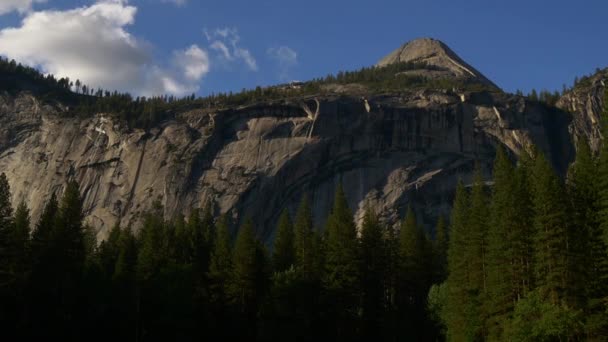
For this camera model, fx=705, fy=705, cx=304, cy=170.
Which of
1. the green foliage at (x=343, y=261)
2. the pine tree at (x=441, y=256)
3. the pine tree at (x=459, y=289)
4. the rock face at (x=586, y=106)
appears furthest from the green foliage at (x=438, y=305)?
the rock face at (x=586, y=106)

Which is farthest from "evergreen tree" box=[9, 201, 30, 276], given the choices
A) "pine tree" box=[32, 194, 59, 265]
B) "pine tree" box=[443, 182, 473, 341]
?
"pine tree" box=[443, 182, 473, 341]

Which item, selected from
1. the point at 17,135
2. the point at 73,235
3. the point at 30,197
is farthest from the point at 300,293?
the point at 17,135

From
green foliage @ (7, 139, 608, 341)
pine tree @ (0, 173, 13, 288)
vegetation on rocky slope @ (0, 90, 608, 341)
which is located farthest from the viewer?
pine tree @ (0, 173, 13, 288)

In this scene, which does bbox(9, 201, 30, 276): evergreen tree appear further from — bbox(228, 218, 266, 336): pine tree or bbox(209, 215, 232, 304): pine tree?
bbox(228, 218, 266, 336): pine tree

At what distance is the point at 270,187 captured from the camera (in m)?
108

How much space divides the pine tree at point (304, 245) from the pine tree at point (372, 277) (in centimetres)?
438

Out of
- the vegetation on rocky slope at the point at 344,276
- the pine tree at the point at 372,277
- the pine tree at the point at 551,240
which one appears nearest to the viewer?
the pine tree at the point at 551,240

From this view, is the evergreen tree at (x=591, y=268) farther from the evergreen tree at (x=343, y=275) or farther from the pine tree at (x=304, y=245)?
the pine tree at (x=304, y=245)

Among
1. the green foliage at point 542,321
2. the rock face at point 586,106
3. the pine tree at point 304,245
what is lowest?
the green foliage at point 542,321

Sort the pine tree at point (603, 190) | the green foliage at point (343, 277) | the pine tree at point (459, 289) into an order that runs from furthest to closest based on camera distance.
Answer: the pine tree at point (459, 289), the green foliage at point (343, 277), the pine tree at point (603, 190)

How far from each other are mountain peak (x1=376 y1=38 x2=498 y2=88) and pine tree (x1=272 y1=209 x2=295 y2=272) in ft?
308

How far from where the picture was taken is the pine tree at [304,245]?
193 feet

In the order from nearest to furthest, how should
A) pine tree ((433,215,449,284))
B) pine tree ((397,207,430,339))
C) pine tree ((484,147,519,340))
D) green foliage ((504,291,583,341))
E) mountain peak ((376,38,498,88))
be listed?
green foliage ((504,291,583,341)), pine tree ((484,147,519,340)), pine tree ((397,207,430,339)), pine tree ((433,215,449,284)), mountain peak ((376,38,498,88))

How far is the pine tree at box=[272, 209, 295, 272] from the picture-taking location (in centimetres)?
6519
